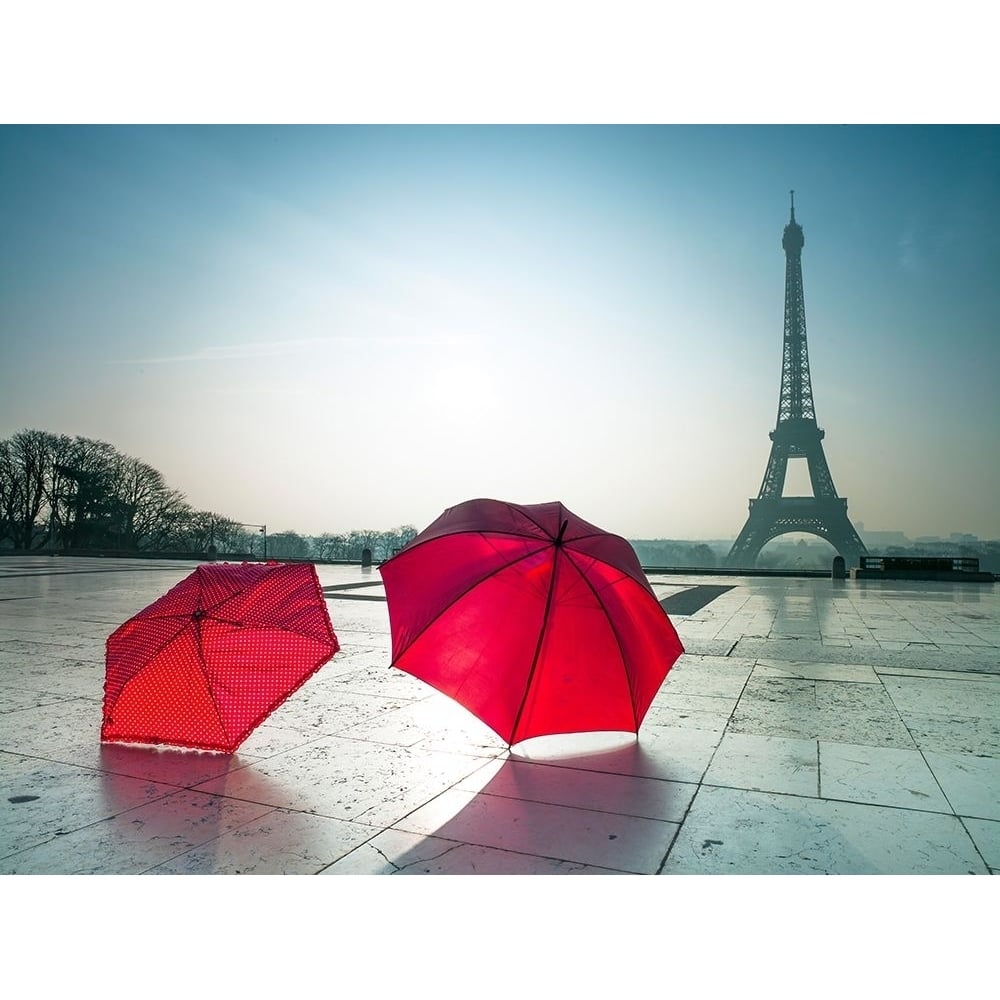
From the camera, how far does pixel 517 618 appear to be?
12.9 feet

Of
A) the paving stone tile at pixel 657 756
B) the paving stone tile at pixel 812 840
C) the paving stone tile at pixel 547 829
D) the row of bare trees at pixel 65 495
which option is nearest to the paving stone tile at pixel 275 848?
the paving stone tile at pixel 547 829

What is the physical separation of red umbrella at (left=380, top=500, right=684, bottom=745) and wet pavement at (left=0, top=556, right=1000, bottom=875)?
45cm

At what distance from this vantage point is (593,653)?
404cm

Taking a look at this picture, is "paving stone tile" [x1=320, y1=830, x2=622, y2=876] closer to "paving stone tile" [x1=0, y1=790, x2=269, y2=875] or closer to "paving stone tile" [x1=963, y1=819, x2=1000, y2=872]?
"paving stone tile" [x1=0, y1=790, x2=269, y2=875]

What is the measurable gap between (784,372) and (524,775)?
2175 inches

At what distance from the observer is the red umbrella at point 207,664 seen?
4215 millimetres

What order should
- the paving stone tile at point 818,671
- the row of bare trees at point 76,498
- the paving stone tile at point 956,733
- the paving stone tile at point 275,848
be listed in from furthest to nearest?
the row of bare trees at point 76,498 < the paving stone tile at point 818,671 < the paving stone tile at point 956,733 < the paving stone tile at point 275,848

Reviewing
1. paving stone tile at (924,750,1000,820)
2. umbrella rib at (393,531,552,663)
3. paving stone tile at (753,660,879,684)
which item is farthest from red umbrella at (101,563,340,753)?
paving stone tile at (753,660,879,684)

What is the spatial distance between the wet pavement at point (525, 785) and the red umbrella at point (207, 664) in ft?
0.76

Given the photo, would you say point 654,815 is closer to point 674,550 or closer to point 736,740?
point 736,740

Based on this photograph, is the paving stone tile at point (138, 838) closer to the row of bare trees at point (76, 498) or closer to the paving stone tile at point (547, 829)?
the paving stone tile at point (547, 829)

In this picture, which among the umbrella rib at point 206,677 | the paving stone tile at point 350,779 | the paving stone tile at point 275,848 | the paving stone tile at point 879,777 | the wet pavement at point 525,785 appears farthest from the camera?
the umbrella rib at point 206,677
